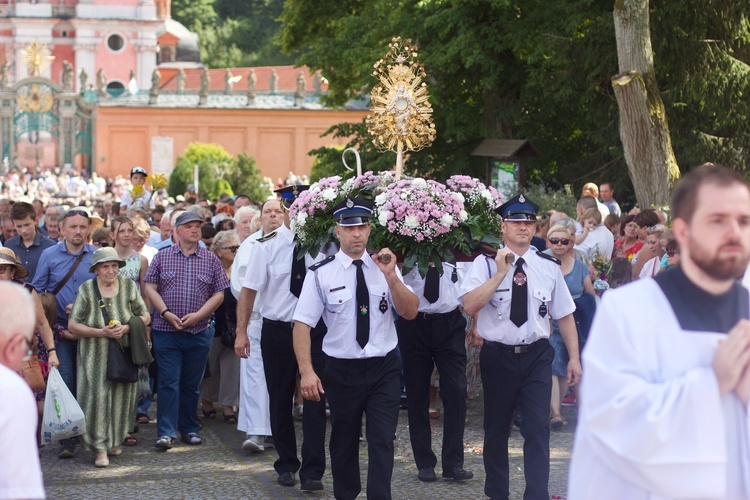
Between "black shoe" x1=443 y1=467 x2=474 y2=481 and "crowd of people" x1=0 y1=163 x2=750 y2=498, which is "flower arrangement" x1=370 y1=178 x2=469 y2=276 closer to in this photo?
"crowd of people" x1=0 y1=163 x2=750 y2=498

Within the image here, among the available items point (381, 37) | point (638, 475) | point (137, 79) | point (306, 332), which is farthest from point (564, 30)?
point (137, 79)

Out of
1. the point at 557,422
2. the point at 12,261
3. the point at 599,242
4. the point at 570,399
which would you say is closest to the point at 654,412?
the point at 12,261

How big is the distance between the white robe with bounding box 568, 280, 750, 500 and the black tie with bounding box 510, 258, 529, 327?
378 centimetres

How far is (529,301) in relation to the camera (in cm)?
802

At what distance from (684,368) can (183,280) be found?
6882 millimetres

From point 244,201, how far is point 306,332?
9.03m

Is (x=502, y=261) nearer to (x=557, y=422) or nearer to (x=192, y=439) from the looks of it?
(x=557, y=422)

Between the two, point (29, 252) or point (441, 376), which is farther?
point (29, 252)

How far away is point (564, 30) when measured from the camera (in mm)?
21422

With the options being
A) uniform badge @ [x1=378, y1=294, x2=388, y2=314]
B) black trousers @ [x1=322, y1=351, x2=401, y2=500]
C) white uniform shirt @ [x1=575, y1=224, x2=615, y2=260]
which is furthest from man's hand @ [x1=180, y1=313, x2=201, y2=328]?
white uniform shirt @ [x1=575, y1=224, x2=615, y2=260]

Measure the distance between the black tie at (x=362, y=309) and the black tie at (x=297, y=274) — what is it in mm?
1243

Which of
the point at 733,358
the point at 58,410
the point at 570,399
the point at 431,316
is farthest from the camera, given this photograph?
the point at 570,399

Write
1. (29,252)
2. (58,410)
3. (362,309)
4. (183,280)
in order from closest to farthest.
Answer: (362,309), (58,410), (183,280), (29,252)

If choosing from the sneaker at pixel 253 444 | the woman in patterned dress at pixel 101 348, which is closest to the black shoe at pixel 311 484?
the sneaker at pixel 253 444
